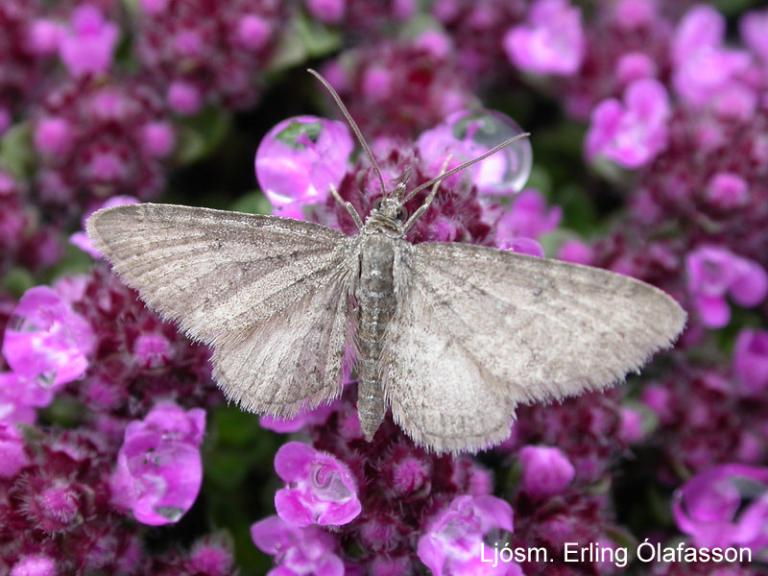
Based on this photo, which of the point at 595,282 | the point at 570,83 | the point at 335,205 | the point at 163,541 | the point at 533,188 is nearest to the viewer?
the point at 595,282

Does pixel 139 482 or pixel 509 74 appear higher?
pixel 509 74

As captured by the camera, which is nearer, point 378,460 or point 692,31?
point 378,460

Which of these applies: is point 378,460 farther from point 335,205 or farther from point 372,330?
point 335,205

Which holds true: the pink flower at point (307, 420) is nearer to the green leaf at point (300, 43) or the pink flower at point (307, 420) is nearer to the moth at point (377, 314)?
the moth at point (377, 314)

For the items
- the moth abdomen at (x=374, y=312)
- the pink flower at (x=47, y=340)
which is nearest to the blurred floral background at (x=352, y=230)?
the pink flower at (x=47, y=340)

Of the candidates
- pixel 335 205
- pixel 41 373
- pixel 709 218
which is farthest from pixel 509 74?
pixel 41 373

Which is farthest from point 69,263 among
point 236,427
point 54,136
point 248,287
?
point 248,287

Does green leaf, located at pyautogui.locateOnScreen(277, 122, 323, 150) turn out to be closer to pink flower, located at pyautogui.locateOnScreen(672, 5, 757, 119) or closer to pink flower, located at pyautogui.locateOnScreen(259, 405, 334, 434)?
pink flower, located at pyautogui.locateOnScreen(259, 405, 334, 434)
